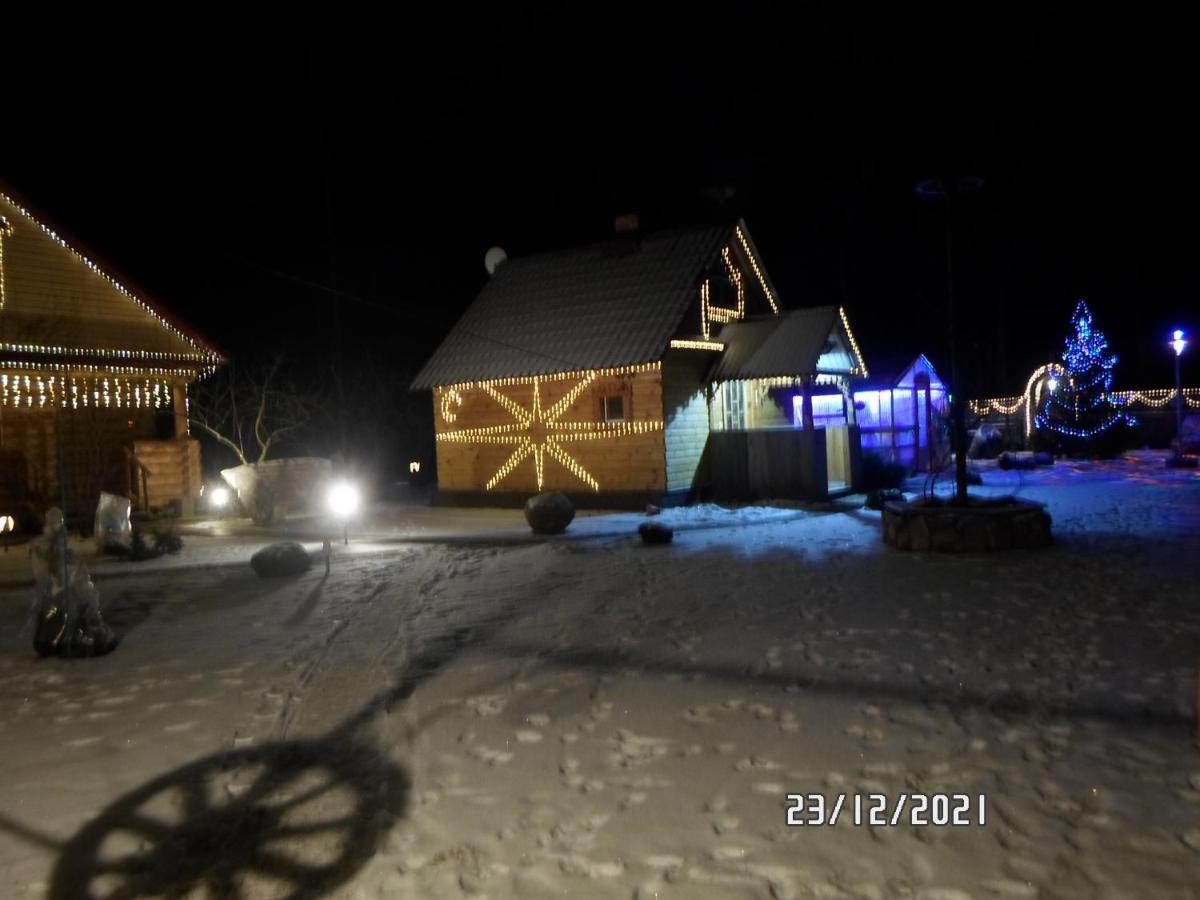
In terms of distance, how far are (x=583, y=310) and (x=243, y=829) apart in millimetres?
18297

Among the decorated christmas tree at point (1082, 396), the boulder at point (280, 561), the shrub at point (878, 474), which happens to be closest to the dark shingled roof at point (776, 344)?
the shrub at point (878, 474)

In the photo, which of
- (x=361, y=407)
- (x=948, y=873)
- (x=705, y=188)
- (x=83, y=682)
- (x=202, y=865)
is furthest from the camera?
(x=361, y=407)

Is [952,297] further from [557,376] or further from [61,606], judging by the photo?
[61,606]

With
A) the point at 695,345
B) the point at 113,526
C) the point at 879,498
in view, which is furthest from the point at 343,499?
the point at 879,498

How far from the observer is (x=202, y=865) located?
433 cm

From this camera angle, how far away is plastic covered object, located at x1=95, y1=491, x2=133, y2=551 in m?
14.8

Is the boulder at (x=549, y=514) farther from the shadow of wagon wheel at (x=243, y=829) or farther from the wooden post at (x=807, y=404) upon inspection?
the shadow of wagon wheel at (x=243, y=829)

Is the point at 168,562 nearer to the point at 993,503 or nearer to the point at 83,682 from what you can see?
the point at 83,682

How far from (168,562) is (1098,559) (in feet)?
42.1

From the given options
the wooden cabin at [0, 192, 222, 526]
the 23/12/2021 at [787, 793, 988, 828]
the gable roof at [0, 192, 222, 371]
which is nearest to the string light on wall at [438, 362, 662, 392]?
the wooden cabin at [0, 192, 222, 526]

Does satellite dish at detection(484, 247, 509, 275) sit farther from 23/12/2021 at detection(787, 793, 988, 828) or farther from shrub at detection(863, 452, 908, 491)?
23/12/2021 at detection(787, 793, 988, 828)

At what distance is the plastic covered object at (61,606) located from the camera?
817cm

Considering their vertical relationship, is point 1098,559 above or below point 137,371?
below

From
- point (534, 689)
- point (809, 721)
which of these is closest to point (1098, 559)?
point (809, 721)
